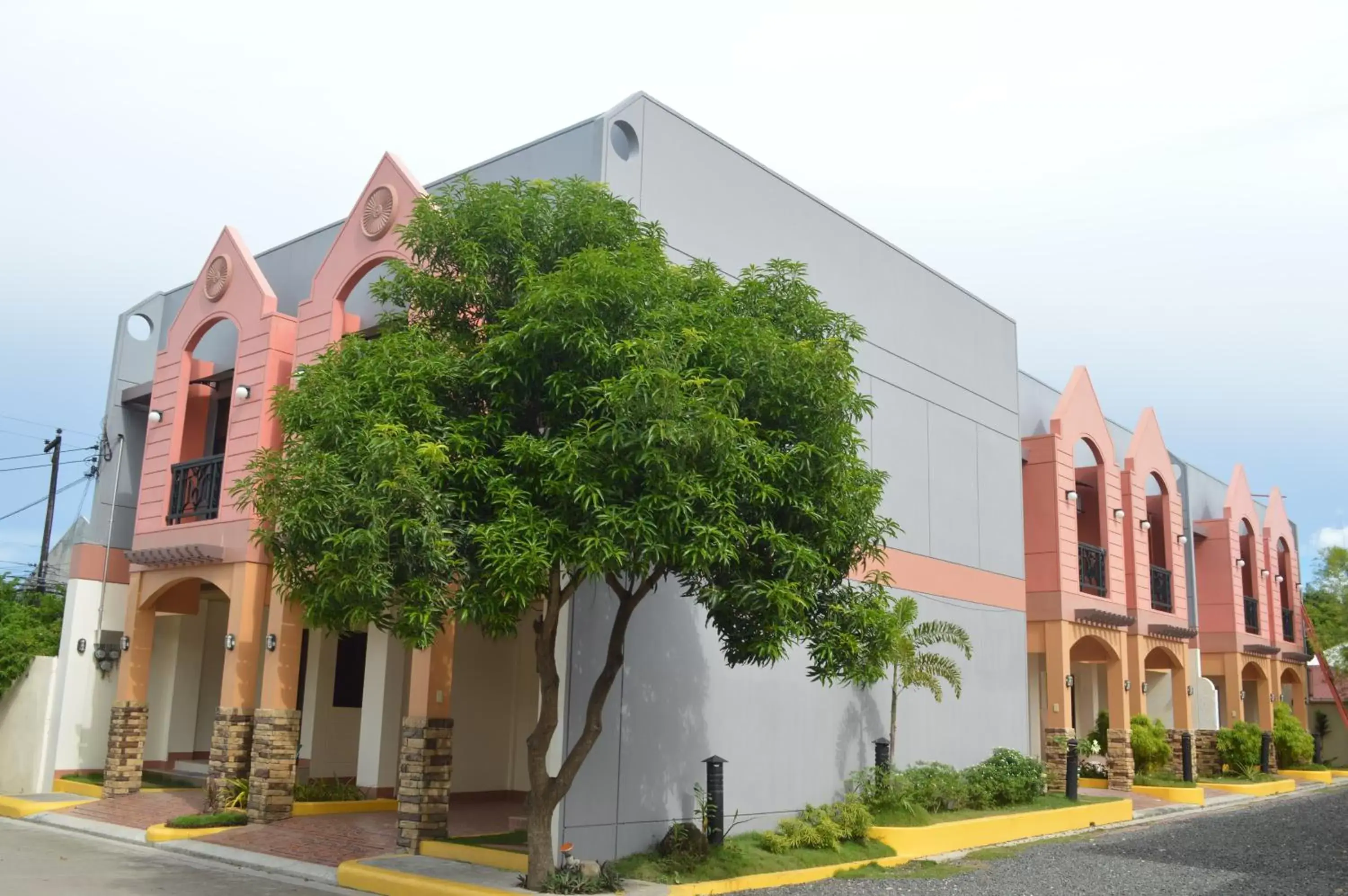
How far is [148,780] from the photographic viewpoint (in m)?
18.9

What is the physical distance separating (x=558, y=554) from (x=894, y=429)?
9.41 meters

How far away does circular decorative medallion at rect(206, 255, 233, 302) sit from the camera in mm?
17781

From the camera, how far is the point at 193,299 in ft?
60.0

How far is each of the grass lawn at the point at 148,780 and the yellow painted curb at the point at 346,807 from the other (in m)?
3.55

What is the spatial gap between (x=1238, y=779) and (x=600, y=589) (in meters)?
21.2

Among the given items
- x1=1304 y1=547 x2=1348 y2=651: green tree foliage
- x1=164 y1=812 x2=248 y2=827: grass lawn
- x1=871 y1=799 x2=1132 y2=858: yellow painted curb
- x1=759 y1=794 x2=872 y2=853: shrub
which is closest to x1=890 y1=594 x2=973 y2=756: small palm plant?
x1=871 y1=799 x2=1132 y2=858: yellow painted curb

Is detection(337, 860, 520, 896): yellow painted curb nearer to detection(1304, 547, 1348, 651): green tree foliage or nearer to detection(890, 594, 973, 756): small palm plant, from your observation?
detection(890, 594, 973, 756): small palm plant

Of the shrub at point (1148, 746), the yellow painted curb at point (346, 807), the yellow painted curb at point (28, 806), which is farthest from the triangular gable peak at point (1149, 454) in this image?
the yellow painted curb at point (28, 806)

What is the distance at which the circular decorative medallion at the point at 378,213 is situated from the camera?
51.0 feet

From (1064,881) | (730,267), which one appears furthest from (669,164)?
(1064,881)

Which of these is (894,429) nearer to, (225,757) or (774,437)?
(774,437)

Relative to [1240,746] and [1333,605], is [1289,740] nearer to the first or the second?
[1240,746]

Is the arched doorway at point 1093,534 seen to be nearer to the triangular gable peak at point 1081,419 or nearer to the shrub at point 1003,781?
the triangular gable peak at point 1081,419

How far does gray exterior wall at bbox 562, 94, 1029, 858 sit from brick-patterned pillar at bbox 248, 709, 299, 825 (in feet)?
15.5
